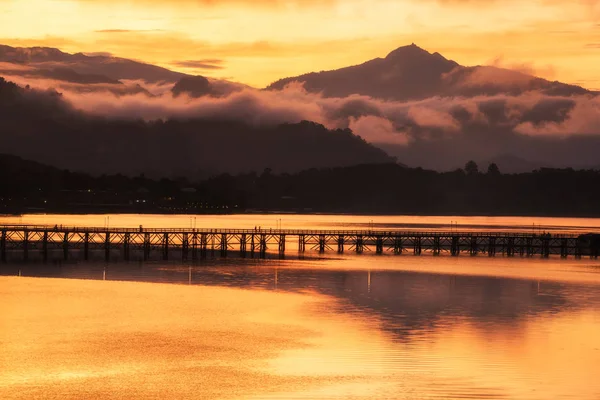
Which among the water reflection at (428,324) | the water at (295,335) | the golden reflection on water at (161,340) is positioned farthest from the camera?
the water reflection at (428,324)

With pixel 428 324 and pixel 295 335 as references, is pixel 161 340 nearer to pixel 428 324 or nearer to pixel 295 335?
pixel 295 335

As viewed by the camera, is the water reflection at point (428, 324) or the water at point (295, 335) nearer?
the water at point (295, 335)

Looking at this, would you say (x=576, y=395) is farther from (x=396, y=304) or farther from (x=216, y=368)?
(x=396, y=304)

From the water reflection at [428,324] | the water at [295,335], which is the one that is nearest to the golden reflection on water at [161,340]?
the water at [295,335]

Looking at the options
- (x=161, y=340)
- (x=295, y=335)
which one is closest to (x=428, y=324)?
(x=295, y=335)

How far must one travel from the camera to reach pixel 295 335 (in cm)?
5788

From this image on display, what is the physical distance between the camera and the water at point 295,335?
42.4m

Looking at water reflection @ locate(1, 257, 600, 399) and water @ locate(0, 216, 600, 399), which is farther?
water reflection @ locate(1, 257, 600, 399)

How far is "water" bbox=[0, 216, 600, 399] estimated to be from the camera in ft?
139

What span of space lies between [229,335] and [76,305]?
59.2ft

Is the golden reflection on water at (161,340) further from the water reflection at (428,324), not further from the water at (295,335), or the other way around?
the water reflection at (428,324)

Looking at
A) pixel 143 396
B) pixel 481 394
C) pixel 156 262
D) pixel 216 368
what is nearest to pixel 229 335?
pixel 216 368

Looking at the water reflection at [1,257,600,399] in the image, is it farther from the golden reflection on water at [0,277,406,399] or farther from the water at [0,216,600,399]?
the golden reflection on water at [0,277,406,399]

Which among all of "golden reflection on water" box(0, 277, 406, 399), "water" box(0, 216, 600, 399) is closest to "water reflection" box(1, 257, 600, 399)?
"water" box(0, 216, 600, 399)
